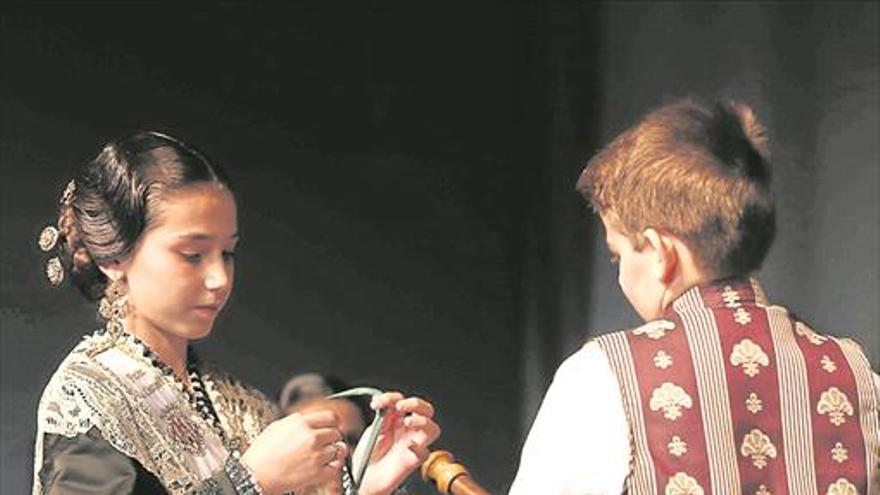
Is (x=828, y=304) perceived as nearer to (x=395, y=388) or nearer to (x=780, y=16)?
(x=780, y=16)

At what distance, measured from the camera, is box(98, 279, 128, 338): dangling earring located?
69.1 inches

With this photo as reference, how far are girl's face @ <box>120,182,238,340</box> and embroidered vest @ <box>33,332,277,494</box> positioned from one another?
46 millimetres

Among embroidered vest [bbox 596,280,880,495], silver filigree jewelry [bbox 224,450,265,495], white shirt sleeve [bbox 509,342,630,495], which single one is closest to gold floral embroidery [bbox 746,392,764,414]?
embroidered vest [bbox 596,280,880,495]

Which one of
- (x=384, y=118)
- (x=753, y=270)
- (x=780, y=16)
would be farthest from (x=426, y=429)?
(x=780, y=16)

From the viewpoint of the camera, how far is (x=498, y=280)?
279 centimetres

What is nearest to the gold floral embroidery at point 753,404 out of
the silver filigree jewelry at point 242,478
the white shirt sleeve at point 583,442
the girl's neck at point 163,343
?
the white shirt sleeve at point 583,442

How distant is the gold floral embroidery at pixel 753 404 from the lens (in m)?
1.58

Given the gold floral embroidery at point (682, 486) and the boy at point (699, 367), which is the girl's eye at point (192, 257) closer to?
the boy at point (699, 367)

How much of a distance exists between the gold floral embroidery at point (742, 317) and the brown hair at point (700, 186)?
4cm

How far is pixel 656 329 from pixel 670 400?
0.23ft

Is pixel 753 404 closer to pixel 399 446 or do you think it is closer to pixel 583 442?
pixel 583 442

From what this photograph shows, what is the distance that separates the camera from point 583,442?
5.12 ft

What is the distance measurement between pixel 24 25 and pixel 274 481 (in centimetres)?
93

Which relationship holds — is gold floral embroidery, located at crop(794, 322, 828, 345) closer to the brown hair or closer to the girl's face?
the brown hair
